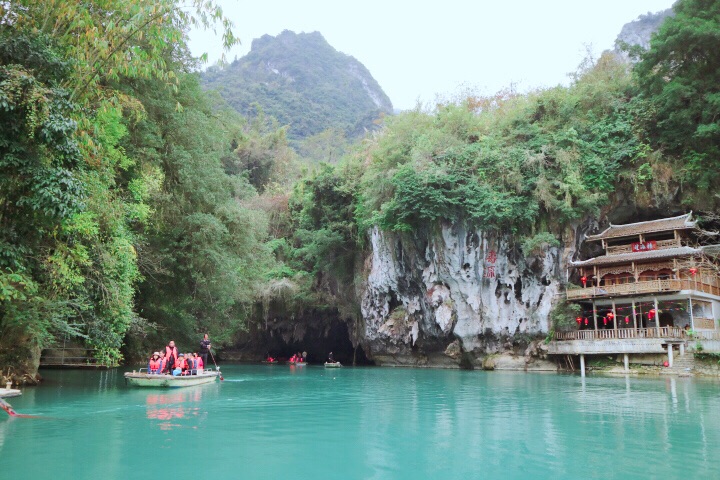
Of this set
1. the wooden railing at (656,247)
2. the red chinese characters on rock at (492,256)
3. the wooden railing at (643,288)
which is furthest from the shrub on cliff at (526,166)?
the wooden railing at (643,288)

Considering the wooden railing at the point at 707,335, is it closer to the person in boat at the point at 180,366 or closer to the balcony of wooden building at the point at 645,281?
the balcony of wooden building at the point at 645,281

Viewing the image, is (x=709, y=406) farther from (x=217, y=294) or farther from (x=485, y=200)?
(x=217, y=294)

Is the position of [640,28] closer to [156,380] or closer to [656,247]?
[656,247]

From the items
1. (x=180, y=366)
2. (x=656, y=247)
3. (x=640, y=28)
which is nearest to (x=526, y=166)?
(x=656, y=247)

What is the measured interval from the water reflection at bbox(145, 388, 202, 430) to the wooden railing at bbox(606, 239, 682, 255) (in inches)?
728

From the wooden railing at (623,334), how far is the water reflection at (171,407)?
16175 mm

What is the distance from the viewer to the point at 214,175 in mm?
18031

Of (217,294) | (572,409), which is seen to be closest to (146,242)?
(217,294)

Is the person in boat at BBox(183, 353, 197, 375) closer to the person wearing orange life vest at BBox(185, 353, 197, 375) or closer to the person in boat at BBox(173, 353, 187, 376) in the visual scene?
the person wearing orange life vest at BBox(185, 353, 197, 375)

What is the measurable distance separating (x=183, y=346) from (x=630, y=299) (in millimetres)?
19004

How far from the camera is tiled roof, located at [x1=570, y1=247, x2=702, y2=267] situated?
21.1m

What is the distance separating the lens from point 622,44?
1020 inches

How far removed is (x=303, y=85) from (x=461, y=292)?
68218 mm

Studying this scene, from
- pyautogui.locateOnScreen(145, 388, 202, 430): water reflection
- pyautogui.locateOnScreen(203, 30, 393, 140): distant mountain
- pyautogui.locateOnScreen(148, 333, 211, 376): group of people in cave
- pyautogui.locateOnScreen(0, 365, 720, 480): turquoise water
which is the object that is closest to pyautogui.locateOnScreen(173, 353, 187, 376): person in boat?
pyautogui.locateOnScreen(148, 333, 211, 376): group of people in cave
